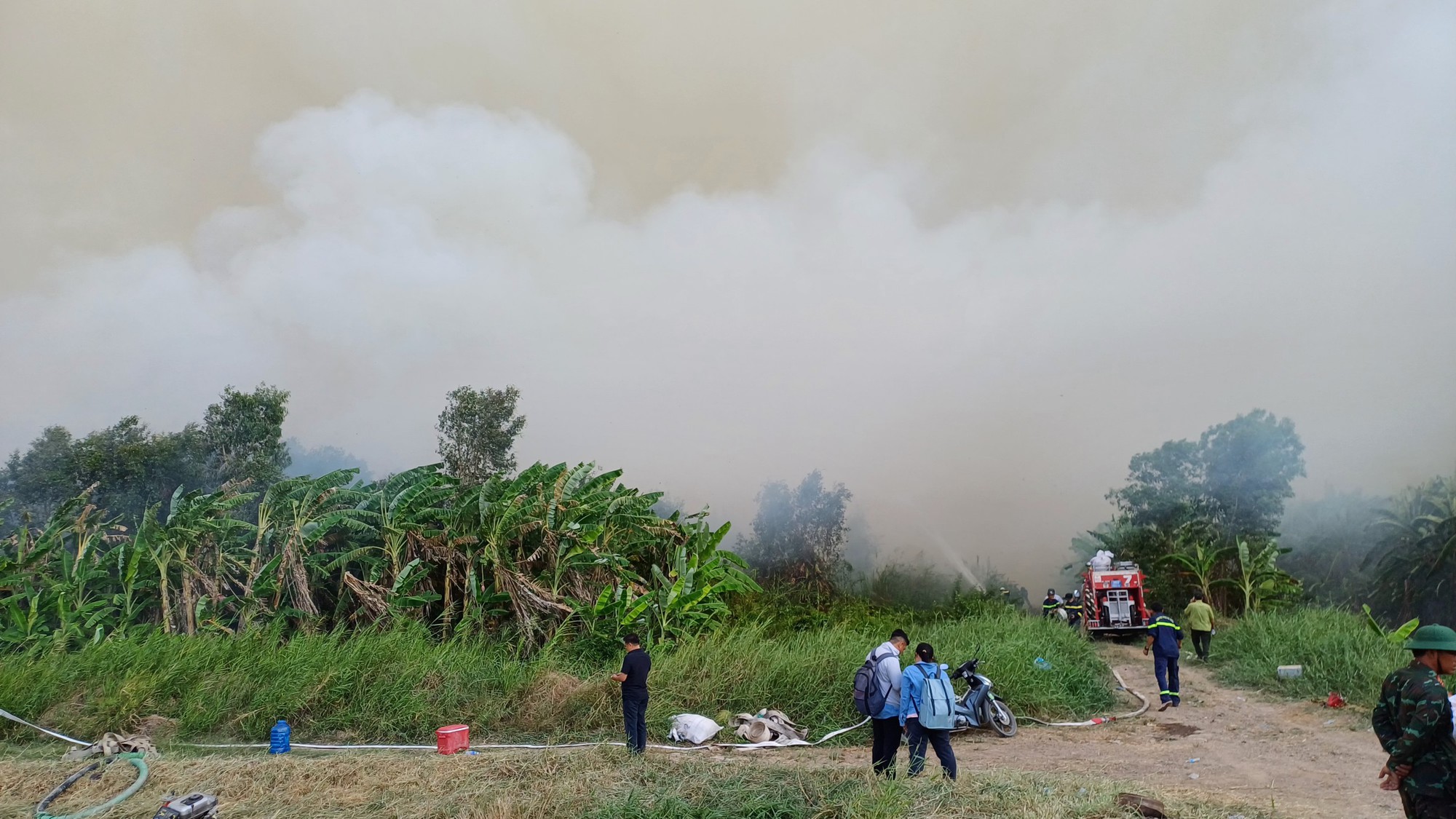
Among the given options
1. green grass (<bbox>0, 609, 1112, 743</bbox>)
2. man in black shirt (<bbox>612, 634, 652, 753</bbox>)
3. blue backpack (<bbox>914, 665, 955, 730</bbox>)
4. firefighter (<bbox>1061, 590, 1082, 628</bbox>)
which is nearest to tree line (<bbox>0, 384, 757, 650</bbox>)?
green grass (<bbox>0, 609, 1112, 743</bbox>)

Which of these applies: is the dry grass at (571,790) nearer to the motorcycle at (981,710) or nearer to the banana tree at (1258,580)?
the motorcycle at (981,710)

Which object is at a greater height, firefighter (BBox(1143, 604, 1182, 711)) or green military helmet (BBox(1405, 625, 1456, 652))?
green military helmet (BBox(1405, 625, 1456, 652))

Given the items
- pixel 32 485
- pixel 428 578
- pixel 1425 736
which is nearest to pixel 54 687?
pixel 428 578

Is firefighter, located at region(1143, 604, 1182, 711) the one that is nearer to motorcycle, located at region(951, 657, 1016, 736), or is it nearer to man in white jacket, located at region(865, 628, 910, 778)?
motorcycle, located at region(951, 657, 1016, 736)

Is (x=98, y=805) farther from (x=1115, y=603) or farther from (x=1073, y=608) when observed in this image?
(x=1073, y=608)

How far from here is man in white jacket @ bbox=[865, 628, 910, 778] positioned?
7020mm

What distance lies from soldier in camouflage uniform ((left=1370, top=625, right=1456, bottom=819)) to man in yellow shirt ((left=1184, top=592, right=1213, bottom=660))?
450 inches

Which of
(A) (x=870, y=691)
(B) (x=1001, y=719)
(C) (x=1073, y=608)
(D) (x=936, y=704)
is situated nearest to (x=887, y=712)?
(A) (x=870, y=691)

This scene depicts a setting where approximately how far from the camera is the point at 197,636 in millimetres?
11195

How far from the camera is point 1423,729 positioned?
395cm

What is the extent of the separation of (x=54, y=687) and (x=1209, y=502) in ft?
96.5

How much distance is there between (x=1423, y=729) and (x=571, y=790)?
503 cm

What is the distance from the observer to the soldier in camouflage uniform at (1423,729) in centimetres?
394

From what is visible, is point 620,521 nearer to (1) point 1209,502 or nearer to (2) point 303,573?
(2) point 303,573
